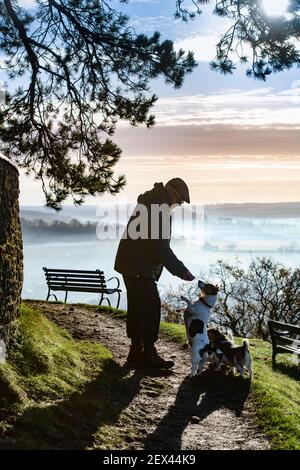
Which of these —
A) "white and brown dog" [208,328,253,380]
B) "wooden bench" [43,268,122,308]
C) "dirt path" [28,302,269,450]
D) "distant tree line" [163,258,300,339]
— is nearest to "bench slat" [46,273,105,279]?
"wooden bench" [43,268,122,308]

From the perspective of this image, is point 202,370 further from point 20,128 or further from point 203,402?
point 20,128

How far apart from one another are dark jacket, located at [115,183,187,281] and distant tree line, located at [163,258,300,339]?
26069 millimetres

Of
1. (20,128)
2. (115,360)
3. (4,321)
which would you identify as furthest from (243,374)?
(20,128)

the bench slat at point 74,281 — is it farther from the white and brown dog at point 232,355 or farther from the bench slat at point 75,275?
the white and brown dog at point 232,355

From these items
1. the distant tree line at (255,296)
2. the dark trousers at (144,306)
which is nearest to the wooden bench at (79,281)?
the dark trousers at (144,306)

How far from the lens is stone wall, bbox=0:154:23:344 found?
6.31 m

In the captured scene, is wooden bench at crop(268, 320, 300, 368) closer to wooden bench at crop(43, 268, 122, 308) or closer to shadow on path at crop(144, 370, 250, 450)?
shadow on path at crop(144, 370, 250, 450)

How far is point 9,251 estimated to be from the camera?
664cm

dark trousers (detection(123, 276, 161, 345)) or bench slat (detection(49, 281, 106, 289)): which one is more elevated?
dark trousers (detection(123, 276, 161, 345))

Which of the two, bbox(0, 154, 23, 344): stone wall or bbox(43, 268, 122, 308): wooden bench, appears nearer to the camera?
bbox(0, 154, 23, 344): stone wall

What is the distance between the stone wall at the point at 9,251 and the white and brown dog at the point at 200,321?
2193 millimetres

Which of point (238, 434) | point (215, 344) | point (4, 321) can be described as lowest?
point (238, 434)

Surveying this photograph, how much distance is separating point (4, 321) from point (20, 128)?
23.5ft

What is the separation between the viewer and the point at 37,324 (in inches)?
297
